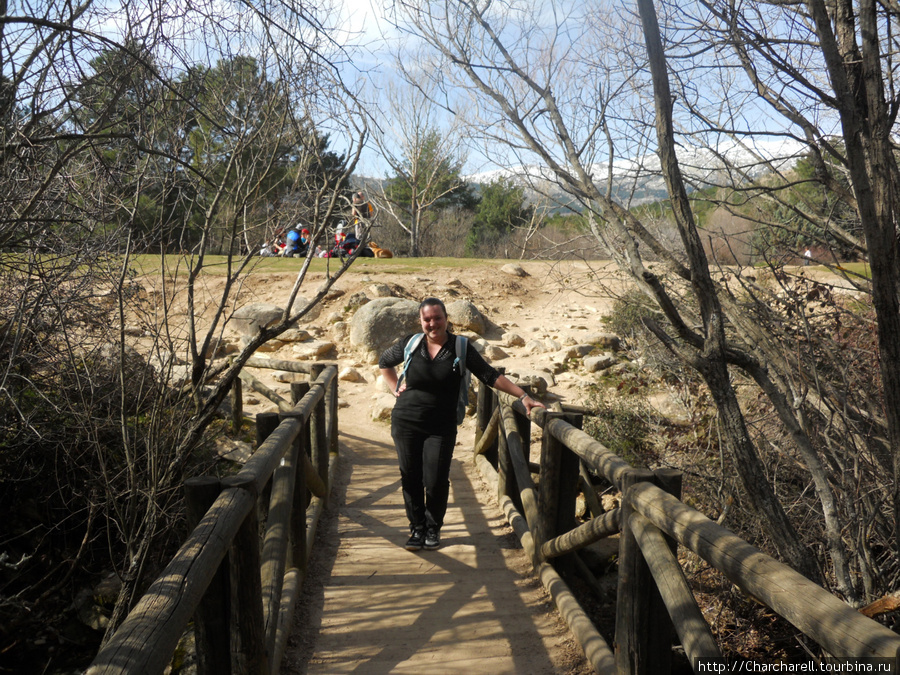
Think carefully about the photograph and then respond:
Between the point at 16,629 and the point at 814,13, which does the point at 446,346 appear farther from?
the point at 16,629

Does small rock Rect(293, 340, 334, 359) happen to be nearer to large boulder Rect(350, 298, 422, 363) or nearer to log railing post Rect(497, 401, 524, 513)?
large boulder Rect(350, 298, 422, 363)

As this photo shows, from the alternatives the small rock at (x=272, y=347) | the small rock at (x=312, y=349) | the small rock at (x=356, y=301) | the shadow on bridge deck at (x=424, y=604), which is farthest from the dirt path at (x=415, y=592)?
the small rock at (x=356, y=301)

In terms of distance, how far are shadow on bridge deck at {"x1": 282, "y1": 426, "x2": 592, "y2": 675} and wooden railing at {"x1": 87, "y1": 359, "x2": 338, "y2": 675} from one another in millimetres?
270

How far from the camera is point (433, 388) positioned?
462 centimetres

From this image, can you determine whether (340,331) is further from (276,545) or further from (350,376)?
(276,545)

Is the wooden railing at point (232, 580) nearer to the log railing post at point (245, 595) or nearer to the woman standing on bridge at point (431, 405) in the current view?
the log railing post at point (245, 595)

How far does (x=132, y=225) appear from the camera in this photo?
4.71 metres

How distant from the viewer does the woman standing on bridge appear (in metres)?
4.58

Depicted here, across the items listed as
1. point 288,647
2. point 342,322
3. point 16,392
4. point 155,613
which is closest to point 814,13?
point 155,613

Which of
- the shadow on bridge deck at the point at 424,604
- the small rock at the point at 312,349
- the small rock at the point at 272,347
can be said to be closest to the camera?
the shadow on bridge deck at the point at 424,604

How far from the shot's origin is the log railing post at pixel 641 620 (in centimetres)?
294

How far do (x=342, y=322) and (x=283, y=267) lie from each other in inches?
162

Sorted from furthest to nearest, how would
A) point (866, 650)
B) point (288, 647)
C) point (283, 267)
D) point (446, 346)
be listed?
point (283, 267), point (446, 346), point (288, 647), point (866, 650)

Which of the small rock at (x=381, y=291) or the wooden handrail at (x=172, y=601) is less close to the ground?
the small rock at (x=381, y=291)
